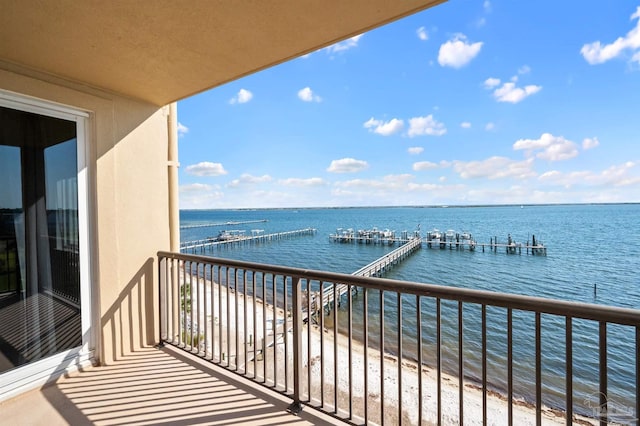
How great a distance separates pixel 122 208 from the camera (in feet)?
8.61

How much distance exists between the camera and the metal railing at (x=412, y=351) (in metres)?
1.22

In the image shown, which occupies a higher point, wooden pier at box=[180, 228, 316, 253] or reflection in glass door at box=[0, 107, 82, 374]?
reflection in glass door at box=[0, 107, 82, 374]

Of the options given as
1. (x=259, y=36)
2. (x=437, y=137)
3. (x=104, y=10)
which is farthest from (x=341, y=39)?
(x=437, y=137)

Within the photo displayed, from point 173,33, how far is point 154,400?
2324 millimetres

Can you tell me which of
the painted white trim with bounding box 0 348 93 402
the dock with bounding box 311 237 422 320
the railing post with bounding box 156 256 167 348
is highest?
the railing post with bounding box 156 256 167 348

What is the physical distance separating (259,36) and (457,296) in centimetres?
175

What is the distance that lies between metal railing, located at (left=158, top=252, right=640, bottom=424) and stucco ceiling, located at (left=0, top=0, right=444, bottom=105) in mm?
1406

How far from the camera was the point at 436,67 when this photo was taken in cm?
2180

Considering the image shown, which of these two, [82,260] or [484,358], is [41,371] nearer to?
[82,260]

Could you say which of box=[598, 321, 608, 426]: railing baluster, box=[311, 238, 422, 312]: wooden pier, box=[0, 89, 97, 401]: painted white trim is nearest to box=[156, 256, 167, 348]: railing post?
box=[0, 89, 97, 401]: painted white trim

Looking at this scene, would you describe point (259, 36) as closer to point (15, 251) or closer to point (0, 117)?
point (0, 117)

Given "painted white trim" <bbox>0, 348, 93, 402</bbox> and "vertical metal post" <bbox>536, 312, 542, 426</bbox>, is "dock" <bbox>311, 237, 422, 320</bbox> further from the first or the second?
"vertical metal post" <bbox>536, 312, 542, 426</bbox>

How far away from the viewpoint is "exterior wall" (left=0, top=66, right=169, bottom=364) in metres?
2.44

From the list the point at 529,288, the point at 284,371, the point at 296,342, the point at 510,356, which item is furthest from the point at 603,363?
the point at 529,288
